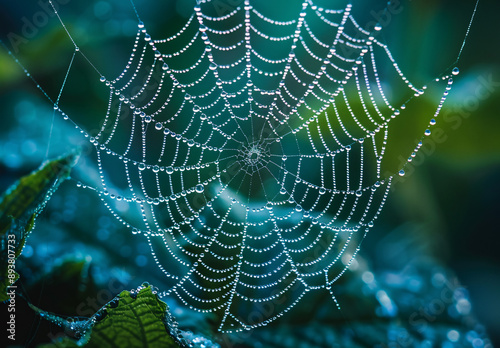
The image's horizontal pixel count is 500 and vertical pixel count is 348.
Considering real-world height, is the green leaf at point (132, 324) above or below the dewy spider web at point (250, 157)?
below

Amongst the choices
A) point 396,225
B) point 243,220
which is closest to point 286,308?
point 243,220

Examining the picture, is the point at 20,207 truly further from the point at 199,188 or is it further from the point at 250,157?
the point at 250,157

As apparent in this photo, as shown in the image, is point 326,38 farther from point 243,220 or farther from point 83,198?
Answer: point 83,198

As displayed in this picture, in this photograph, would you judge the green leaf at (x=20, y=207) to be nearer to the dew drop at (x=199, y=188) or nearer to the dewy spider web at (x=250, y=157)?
the dewy spider web at (x=250, y=157)

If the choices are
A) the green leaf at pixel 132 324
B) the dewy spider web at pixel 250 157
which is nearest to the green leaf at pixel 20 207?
the green leaf at pixel 132 324

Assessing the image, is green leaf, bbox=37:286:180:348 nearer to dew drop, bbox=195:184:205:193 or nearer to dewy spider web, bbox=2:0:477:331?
dewy spider web, bbox=2:0:477:331

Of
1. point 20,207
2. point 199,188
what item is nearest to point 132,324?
point 20,207
